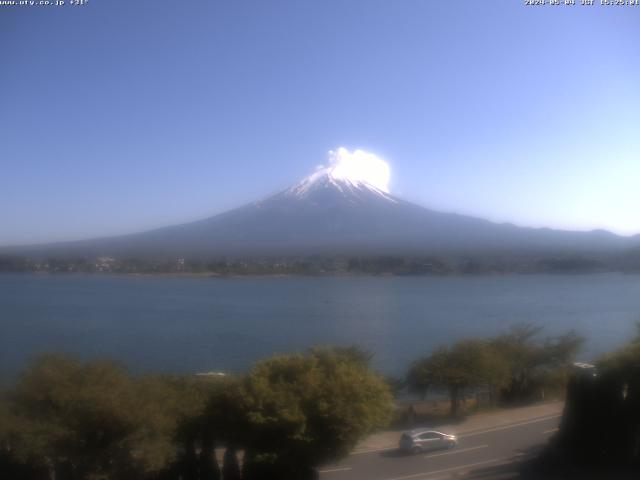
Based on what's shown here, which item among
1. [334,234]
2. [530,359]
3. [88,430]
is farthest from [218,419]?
[334,234]

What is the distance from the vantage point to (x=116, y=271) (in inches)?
945

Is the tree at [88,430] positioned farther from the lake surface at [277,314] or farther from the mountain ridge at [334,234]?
the mountain ridge at [334,234]

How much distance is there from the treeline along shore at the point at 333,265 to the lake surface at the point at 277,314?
0.71 m

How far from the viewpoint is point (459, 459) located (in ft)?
14.1

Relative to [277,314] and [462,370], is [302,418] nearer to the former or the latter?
[462,370]

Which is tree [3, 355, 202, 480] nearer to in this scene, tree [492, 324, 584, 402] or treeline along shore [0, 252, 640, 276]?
tree [492, 324, 584, 402]

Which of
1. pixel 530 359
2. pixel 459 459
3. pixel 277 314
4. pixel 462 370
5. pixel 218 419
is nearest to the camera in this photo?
pixel 218 419

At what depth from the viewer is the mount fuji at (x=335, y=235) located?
25.2m

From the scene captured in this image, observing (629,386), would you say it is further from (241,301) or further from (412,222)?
(412,222)

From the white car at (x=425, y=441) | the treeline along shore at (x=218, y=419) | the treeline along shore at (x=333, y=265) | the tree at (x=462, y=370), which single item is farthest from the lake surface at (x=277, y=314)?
the white car at (x=425, y=441)

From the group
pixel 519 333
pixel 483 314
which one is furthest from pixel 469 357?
pixel 483 314

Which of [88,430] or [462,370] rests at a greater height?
[88,430]

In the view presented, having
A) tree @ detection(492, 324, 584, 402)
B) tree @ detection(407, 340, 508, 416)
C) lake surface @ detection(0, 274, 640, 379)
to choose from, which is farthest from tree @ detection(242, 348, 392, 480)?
lake surface @ detection(0, 274, 640, 379)

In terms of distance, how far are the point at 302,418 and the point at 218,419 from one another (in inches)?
24.1
